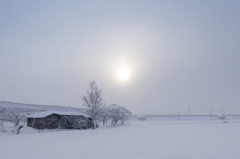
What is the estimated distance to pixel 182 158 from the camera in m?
9.73

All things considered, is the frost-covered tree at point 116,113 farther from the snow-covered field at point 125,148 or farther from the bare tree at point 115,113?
the snow-covered field at point 125,148

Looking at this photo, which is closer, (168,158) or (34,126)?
(168,158)

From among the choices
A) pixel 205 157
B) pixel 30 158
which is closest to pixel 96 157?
pixel 30 158

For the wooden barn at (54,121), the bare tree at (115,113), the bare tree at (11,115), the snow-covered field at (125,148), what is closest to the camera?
the snow-covered field at (125,148)

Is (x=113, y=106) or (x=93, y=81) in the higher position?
(x=93, y=81)

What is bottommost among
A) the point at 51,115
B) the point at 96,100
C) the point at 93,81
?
the point at 51,115

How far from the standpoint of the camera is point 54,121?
36.8 metres

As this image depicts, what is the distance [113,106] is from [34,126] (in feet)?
74.0

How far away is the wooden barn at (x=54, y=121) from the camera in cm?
3483

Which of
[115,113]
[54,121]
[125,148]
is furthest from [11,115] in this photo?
[125,148]

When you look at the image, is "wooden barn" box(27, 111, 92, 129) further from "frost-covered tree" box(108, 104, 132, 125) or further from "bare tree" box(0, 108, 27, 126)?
"frost-covered tree" box(108, 104, 132, 125)

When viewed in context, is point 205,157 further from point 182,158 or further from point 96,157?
point 96,157

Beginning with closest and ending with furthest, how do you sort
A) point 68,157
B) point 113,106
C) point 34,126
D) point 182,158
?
point 182,158 < point 68,157 < point 34,126 < point 113,106

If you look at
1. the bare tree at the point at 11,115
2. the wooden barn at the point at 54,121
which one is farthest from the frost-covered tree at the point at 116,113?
the bare tree at the point at 11,115
